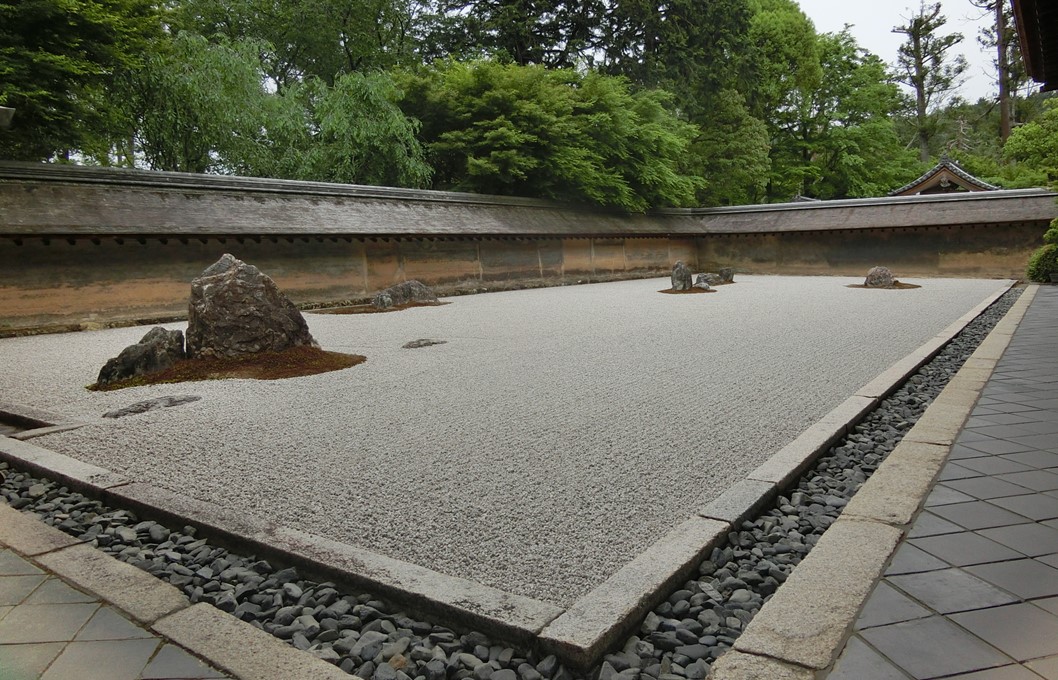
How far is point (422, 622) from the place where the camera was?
1853 millimetres

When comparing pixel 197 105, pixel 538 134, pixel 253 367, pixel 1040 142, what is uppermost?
pixel 197 105

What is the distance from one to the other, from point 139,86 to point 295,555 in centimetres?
1612

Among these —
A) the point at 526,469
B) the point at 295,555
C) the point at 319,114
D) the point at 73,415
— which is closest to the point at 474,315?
the point at 73,415

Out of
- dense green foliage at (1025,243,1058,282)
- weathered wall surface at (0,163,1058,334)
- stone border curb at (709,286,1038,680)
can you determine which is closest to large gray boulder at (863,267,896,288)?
dense green foliage at (1025,243,1058,282)

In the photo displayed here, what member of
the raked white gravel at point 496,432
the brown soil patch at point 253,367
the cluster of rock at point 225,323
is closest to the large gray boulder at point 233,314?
the cluster of rock at point 225,323

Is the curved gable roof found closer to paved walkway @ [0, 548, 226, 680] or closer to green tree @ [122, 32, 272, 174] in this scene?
green tree @ [122, 32, 272, 174]

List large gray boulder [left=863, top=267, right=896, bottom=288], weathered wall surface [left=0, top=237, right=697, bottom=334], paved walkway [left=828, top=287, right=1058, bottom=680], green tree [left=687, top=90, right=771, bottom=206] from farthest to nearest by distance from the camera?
green tree [left=687, top=90, right=771, bottom=206]
large gray boulder [left=863, top=267, right=896, bottom=288]
weathered wall surface [left=0, top=237, right=697, bottom=334]
paved walkway [left=828, top=287, right=1058, bottom=680]

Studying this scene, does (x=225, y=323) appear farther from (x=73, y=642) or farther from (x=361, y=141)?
(x=361, y=141)

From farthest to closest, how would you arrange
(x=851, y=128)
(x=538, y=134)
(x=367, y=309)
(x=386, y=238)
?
(x=851, y=128)
(x=538, y=134)
(x=386, y=238)
(x=367, y=309)

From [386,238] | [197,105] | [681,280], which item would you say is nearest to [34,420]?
[386,238]

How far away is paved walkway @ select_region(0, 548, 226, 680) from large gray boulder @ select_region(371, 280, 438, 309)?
378 inches

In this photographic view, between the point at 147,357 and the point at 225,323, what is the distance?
0.70 meters

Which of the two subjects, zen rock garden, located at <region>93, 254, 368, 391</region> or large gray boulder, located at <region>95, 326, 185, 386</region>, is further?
zen rock garden, located at <region>93, 254, 368, 391</region>

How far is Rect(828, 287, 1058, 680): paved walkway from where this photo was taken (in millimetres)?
1519
